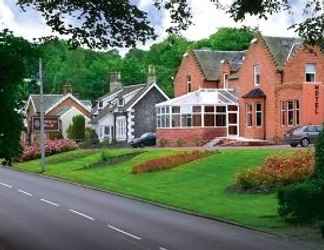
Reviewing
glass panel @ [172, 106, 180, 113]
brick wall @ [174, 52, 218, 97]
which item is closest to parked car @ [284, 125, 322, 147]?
glass panel @ [172, 106, 180, 113]

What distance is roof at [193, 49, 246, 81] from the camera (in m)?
76.1

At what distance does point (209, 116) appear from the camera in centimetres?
6844

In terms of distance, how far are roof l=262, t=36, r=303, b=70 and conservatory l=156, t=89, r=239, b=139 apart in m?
6.36

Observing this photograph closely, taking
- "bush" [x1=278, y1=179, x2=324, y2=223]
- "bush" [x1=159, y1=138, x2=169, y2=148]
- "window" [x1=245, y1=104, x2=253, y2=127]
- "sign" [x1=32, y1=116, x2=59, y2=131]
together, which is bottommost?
"bush" [x1=278, y1=179, x2=324, y2=223]

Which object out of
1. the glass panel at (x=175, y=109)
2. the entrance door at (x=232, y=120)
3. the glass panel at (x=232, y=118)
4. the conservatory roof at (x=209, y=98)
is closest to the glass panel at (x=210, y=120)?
the conservatory roof at (x=209, y=98)

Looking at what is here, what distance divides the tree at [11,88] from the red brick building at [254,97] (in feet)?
133

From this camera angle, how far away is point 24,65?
20.0 m

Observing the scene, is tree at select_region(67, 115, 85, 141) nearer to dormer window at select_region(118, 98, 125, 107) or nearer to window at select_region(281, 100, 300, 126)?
dormer window at select_region(118, 98, 125, 107)

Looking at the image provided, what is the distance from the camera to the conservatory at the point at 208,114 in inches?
2682

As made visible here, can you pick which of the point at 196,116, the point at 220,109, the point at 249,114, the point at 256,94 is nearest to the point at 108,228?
the point at 256,94

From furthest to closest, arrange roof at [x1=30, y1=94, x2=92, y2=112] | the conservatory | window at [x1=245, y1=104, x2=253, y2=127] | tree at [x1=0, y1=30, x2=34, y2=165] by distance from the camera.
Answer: roof at [x1=30, y1=94, x2=92, y2=112]
the conservatory
window at [x1=245, y1=104, x2=253, y2=127]
tree at [x1=0, y1=30, x2=34, y2=165]

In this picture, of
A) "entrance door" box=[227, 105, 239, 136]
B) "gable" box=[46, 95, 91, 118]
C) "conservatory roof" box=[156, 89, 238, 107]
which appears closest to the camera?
"entrance door" box=[227, 105, 239, 136]

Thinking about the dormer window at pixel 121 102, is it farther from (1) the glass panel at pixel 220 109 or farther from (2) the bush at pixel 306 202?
(2) the bush at pixel 306 202

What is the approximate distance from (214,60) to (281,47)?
12.6 meters
